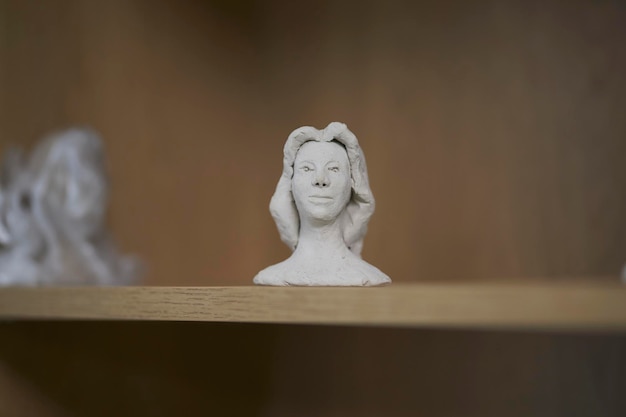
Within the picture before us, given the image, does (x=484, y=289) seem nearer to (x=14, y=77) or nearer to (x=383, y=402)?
(x=383, y=402)

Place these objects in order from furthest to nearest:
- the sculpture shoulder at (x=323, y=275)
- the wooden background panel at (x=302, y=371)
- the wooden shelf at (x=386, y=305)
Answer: the wooden background panel at (x=302, y=371), the sculpture shoulder at (x=323, y=275), the wooden shelf at (x=386, y=305)

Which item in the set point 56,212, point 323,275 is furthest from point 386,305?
point 56,212

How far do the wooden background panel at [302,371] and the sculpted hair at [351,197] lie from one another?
1.47 ft

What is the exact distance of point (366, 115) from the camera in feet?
4.58

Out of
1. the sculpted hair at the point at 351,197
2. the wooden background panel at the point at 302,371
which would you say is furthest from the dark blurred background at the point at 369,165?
the sculpted hair at the point at 351,197

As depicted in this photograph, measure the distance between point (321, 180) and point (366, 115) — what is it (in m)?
0.56

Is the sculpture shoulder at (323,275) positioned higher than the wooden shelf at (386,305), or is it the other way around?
the sculpture shoulder at (323,275)

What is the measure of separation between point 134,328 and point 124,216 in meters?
0.27

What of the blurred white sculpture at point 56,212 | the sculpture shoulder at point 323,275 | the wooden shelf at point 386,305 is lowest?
the wooden shelf at point 386,305

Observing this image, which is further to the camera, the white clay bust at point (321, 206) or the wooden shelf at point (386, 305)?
the white clay bust at point (321, 206)

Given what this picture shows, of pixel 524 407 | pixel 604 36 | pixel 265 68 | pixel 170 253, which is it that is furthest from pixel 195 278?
pixel 604 36

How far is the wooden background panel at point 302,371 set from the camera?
1.18 m

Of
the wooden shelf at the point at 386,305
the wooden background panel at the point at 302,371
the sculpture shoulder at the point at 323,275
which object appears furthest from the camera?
the wooden background panel at the point at 302,371

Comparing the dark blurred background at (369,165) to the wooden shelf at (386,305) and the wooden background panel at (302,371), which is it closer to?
the wooden background panel at (302,371)
